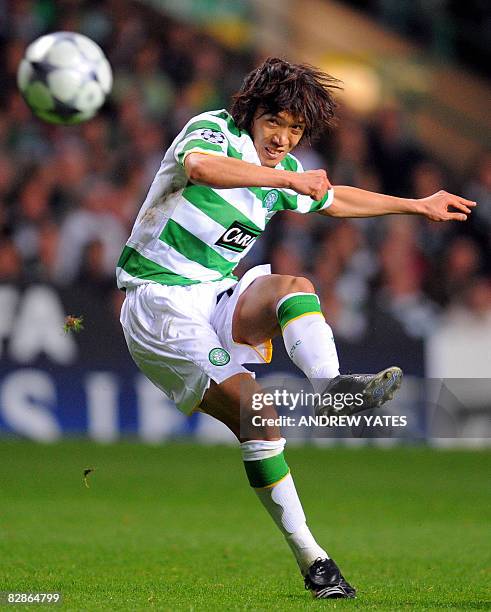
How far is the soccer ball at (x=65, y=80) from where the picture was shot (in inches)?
321

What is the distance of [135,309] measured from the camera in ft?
19.5

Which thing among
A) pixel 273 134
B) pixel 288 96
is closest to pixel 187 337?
pixel 273 134

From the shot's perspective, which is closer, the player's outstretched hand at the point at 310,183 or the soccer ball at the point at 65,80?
the player's outstretched hand at the point at 310,183

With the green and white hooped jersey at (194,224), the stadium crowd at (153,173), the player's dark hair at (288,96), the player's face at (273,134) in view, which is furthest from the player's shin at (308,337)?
the stadium crowd at (153,173)

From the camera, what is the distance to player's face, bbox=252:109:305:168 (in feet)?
19.2

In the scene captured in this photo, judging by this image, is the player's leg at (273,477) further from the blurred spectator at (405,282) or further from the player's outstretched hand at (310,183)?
the blurred spectator at (405,282)

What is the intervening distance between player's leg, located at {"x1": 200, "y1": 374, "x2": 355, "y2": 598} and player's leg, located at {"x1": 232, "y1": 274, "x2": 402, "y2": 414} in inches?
10.6

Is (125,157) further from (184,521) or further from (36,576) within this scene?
(36,576)

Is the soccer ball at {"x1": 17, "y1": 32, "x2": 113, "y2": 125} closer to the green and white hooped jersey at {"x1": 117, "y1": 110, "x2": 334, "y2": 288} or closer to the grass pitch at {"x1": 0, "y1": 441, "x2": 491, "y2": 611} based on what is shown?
the green and white hooped jersey at {"x1": 117, "y1": 110, "x2": 334, "y2": 288}

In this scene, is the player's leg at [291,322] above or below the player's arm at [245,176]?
below

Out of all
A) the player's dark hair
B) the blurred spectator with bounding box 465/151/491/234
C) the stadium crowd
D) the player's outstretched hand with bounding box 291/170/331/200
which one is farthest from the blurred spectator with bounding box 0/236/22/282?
the player's outstretched hand with bounding box 291/170/331/200

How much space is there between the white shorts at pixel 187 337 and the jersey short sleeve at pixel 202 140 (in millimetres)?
647

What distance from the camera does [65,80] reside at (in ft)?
26.9

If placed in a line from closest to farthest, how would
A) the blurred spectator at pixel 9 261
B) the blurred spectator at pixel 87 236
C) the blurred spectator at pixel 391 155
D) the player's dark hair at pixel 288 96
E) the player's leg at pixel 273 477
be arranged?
1. the player's leg at pixel 273 477
2. the player's dark hair at pixel 288 96
3. the blurred spectator at pixel 9 261
4. the blurred spectator at pixel 87 236
5. the blurred spectator at pixel 391 155
